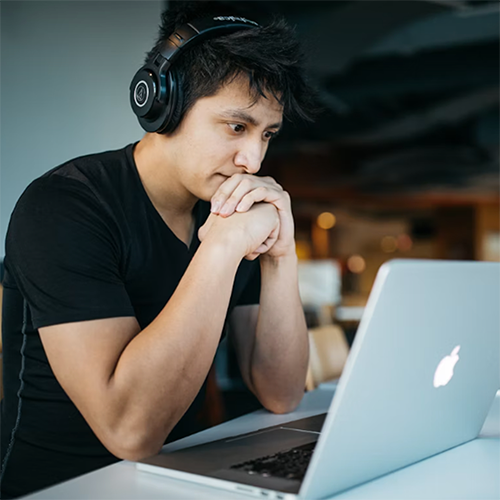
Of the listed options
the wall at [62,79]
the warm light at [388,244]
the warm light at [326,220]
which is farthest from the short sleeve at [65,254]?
the warm light at [388,244]

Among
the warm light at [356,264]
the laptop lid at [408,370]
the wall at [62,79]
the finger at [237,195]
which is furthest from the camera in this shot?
the warm light at [356,264]

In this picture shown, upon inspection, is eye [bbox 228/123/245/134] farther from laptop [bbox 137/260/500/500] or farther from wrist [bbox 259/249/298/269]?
laptop [bbox 137/260/500/500]

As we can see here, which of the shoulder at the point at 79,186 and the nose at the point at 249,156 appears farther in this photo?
the nose at the point at 249,156

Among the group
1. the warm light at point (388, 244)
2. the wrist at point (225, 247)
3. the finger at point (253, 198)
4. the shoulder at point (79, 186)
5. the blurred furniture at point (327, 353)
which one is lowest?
the warm light at point (388, 244)

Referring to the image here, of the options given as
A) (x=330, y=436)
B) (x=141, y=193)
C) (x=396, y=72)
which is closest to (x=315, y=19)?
(x=396, y=72)

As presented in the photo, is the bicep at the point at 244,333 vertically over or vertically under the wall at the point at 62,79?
under

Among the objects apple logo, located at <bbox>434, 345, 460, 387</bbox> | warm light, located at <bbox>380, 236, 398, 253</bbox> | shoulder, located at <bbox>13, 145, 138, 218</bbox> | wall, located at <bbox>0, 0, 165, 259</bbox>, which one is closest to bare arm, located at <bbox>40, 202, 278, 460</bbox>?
shoulder, located at <bbox>13, 145, 138, 218</bbox>

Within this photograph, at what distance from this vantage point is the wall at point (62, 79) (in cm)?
291

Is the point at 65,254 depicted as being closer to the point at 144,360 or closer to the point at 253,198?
the point at 144,360

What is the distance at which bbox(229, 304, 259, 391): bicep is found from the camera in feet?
4.91

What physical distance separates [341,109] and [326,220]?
7.88m

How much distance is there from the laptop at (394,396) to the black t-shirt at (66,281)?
21 centimetres

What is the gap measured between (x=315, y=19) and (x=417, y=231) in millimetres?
11270

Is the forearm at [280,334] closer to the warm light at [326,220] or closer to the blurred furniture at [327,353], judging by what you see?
the blurred furniture at [327,353]
